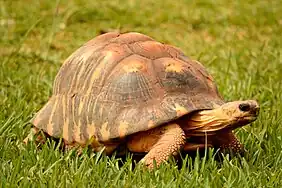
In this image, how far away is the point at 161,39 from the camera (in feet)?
23.1

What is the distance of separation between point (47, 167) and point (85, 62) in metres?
0.67

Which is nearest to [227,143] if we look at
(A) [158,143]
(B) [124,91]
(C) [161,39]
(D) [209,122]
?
(D) [209,122]

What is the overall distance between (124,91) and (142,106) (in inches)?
4.8

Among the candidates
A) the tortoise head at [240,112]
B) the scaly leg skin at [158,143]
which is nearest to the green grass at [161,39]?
Result: the scaly leg skin at [158,143]

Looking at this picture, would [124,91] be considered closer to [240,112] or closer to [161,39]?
[240,112]

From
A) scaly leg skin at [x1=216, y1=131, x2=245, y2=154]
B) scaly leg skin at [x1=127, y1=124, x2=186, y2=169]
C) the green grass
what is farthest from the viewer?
scaly leg skin at [x1=216, y1=131, x2=245, y2=154]

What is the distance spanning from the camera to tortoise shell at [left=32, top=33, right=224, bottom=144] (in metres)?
3.44

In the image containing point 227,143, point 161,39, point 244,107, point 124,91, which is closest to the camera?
point 244,107

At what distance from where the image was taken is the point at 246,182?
3156 mm

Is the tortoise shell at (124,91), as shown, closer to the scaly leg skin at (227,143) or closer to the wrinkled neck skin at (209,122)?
the wrinkled neck skin at (209,122)

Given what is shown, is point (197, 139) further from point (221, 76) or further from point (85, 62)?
point (221, 76)

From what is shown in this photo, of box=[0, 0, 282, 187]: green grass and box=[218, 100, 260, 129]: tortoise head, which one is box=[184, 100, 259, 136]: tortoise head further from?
box=[0, 0, 282, 187]: green grass

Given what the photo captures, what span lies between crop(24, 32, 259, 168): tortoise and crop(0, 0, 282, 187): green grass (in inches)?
4.3

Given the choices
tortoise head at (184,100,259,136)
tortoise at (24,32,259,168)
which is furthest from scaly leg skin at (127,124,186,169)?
tortoise head at (184,100,259,136)
